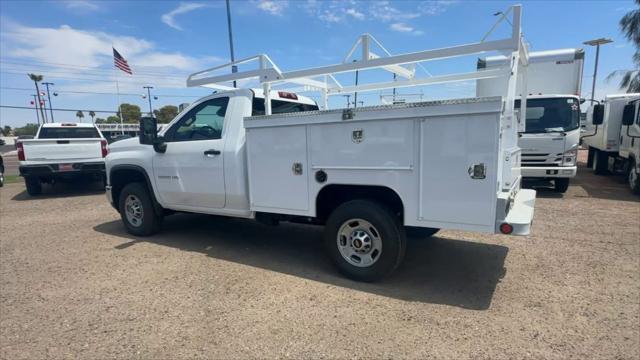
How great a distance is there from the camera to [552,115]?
8812mm

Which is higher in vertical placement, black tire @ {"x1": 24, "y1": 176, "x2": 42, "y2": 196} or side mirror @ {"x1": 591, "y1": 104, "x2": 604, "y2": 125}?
side mirror @ {"x1": 591, "y1": 104, "x2": 604, "y2": 125}

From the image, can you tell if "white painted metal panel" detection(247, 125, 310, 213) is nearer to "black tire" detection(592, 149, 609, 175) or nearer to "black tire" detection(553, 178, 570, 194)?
"black tire" detection(553, 178, 570, 194)

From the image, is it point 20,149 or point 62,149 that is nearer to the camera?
point 20,149

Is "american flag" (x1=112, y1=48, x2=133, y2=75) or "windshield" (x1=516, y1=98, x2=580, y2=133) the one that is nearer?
"windshield" (x1=516, y1=98, x2=580, y2=133)

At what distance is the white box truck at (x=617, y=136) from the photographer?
9.28 metres

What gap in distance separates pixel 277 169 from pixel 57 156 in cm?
856

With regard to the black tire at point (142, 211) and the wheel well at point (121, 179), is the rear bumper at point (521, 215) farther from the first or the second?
the wheel well at point (121, 179)

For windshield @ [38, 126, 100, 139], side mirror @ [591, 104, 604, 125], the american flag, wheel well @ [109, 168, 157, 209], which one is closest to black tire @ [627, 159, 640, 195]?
side mirror @ [591, 104, 604, 125]

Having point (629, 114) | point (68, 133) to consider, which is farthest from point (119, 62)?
point (629, 114)

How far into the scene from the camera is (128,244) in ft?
18.4

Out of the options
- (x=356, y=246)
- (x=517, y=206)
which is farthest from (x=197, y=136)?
(x=517, y=206)

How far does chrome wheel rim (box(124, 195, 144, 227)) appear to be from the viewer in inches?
232

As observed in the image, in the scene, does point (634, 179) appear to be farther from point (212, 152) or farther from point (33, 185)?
point (33, 185)

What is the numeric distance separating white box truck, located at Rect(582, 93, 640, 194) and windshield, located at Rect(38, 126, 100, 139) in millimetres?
14508
